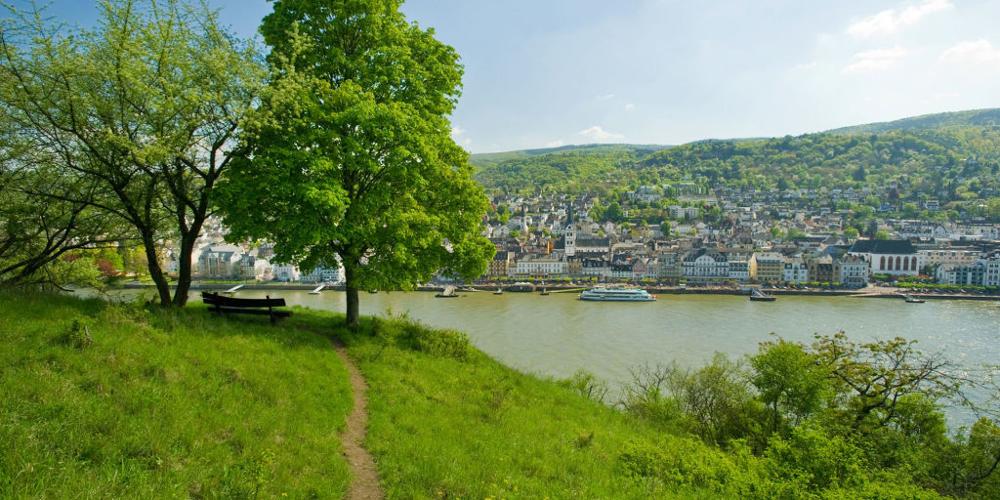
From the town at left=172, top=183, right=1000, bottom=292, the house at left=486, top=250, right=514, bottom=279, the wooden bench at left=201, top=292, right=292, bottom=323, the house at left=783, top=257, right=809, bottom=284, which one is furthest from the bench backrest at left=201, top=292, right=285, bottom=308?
the house at left=783, top=257, right=809, bottom=284

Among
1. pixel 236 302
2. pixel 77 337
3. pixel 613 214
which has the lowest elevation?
pixel 236 302

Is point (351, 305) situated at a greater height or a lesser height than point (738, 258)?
greater

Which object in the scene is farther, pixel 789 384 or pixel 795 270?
pixel 795 270

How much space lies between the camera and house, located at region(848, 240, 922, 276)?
8906cm

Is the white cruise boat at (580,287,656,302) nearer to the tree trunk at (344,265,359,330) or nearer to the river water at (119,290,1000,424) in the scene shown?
the river water at (119,290,1000,424)

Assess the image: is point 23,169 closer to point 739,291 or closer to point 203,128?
point 203,128

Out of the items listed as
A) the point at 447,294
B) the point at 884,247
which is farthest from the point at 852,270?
the point at 447,294

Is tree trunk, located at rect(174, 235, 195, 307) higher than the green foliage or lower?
higher

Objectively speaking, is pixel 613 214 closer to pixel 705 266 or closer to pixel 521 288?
pixel 705 266

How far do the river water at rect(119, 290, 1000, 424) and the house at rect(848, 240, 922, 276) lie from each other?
87.3ft

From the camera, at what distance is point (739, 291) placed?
241ft

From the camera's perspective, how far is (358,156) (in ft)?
32.3

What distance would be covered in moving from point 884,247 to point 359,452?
108 metres

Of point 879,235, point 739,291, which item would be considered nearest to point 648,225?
point 879,235
